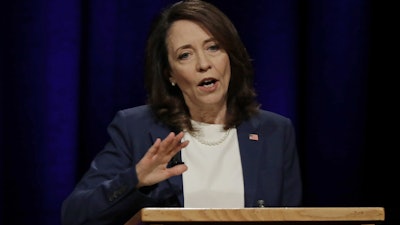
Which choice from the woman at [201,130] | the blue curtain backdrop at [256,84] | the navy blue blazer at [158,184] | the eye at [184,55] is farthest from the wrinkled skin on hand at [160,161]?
the blue curtain backdrop at [256,84]

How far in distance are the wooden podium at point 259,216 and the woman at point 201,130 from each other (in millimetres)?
582

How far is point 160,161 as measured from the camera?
5.29ft

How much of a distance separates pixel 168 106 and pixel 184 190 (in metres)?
0.30

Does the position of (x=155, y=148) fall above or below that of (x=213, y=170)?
above

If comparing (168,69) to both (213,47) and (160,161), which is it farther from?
(160,161)

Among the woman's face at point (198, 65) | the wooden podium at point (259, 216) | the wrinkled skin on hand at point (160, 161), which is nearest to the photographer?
the wooden podium at point (259, 216)

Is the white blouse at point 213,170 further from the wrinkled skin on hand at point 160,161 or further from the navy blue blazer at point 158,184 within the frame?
the wrinkled skin on hand at point 160,161

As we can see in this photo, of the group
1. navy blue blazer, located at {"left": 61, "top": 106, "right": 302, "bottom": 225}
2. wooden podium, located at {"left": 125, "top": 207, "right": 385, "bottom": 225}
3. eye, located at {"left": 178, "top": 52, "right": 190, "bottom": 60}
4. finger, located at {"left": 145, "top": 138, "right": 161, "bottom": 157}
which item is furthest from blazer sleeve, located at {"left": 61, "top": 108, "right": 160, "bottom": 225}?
wooden podium, located at {"left": 125, "top": 207, "right": 385, "bottom": 225}

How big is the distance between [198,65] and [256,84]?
574 millimetres

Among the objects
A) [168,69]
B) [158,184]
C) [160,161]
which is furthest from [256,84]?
[160,161]

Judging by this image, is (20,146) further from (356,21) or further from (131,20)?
(356,21)

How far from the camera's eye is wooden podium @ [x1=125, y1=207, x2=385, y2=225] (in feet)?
4.40

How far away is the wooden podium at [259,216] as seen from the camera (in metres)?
1.34

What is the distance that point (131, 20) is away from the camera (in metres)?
2.52
